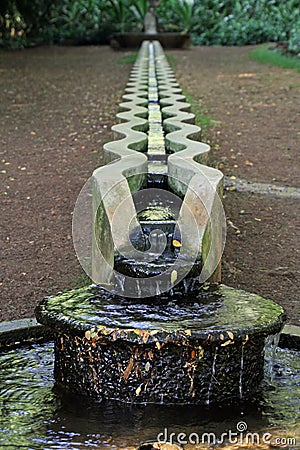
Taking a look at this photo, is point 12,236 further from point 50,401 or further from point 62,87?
point 62,87

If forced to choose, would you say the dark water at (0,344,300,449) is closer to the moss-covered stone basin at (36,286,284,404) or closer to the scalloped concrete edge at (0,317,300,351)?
the moss-covered stone basin at (36,286,284,404)

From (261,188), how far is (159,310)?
278 cm

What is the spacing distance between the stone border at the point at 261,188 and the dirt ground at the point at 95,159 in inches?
4.2

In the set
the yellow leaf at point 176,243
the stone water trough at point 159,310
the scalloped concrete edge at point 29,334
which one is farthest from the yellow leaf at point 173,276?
the scalloped concrete edge at point 29,334

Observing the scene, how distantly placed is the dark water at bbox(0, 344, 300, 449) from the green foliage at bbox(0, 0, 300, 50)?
537 inches

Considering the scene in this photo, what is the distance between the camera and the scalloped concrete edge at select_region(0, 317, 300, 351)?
3.13 metres

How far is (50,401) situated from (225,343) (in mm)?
636

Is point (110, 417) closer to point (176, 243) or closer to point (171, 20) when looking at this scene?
point (176, 243)

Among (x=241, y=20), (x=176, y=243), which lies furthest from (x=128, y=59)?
(x=176, y=243)

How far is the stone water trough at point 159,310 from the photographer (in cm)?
269

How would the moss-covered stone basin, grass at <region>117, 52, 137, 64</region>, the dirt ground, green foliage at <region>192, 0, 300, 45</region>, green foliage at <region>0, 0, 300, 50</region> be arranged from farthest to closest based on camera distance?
1. green foliage at <region>192, 0, 300, 45</region>
2. green foliage at <region>0, 0, 300, 50</region>
3. grass at <region>117, 52, 137, 64</region>
4. the dirt ground
5. the moss-covered stone basin

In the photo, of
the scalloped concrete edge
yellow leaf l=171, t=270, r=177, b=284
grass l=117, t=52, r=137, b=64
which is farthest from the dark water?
grass l=117, t=52, r=137, b=64

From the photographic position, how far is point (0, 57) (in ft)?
44.9

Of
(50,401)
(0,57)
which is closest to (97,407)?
(50,401)
